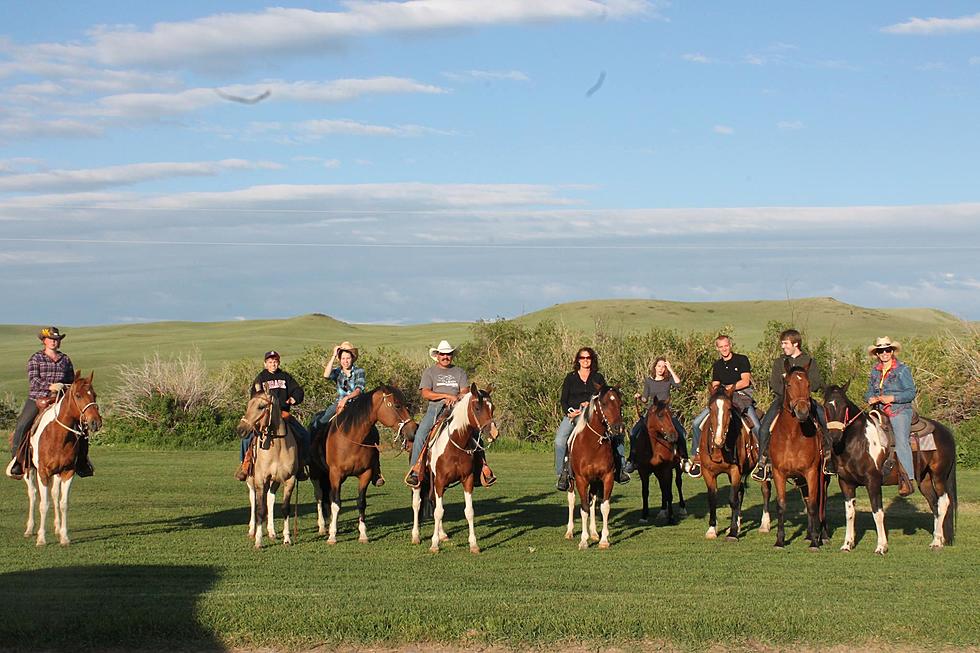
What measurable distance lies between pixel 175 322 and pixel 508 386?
8986cm

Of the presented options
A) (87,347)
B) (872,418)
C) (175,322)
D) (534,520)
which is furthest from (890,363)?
(175,322)

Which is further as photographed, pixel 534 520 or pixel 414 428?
pixel 534 520

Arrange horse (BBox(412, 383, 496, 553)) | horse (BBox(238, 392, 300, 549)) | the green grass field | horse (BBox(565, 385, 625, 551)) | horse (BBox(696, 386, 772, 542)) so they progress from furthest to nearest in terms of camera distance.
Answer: horse (BBox(696, 386, 772, 542)) < horse (BBox(565, 385, 625, 551)) < horse (BBox(238, 392, 300, 549)) < horse (BBox(412, 383, 496, 553)) < the green grass field

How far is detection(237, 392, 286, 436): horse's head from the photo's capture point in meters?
15.2

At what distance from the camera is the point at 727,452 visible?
667 inches

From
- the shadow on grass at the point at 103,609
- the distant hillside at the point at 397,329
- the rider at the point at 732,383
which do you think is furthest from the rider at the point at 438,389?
the distant hillside at the point at 397,329

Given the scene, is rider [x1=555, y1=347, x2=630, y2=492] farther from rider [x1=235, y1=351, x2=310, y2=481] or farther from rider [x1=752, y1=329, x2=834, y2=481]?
rider [x1=235, y1=351, x2=310, y2=481]

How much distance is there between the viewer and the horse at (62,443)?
50.2 feet

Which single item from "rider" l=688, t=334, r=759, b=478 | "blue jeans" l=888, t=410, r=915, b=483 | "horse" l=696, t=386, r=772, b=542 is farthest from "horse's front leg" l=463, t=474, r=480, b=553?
"blue jeans" l=888, t=410, r=915, b=483

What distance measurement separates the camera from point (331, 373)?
683 inches

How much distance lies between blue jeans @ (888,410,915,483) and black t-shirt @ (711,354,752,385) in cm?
262

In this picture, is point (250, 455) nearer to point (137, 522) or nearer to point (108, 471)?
point (137, 522)

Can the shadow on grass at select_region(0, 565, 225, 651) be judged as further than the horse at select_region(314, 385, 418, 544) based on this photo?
No

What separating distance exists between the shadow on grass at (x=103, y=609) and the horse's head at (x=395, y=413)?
3.27m
